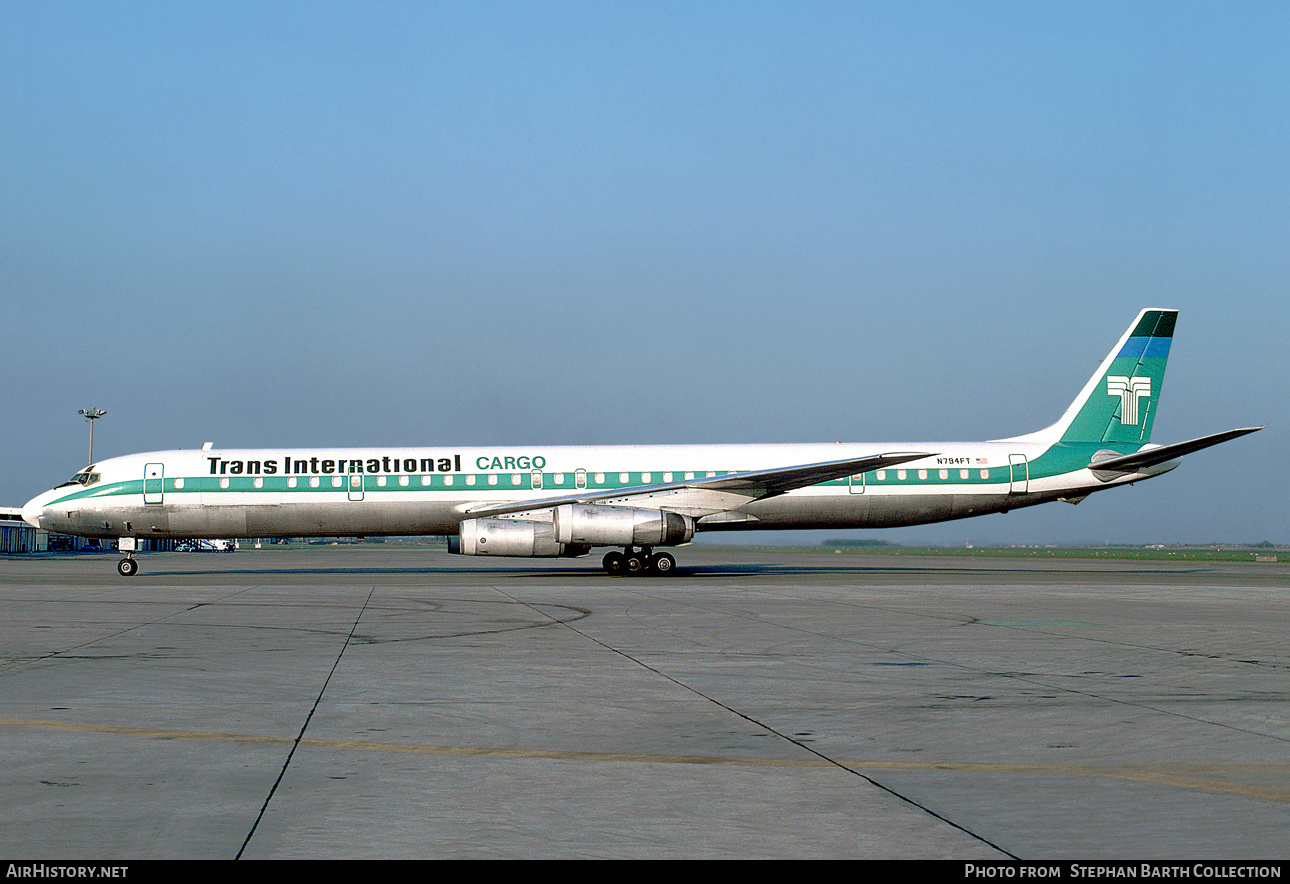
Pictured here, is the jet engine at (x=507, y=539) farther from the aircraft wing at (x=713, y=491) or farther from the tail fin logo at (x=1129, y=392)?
the tail fin logo at (x=1129, y=392)

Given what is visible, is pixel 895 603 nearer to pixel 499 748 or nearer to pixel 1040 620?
pixel 1040 620

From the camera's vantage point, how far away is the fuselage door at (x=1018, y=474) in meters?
31.8

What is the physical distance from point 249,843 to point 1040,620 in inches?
529

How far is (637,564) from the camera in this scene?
100ft

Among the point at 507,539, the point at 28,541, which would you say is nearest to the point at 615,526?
the point at 507,539

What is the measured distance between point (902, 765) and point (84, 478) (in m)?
30.9

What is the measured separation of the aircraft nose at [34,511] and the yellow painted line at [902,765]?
2808 cm

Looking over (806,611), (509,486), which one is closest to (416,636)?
(806,611)

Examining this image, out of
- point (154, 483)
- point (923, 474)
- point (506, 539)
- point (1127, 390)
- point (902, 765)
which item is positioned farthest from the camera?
point (1127, 390)

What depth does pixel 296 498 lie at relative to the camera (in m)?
30.4

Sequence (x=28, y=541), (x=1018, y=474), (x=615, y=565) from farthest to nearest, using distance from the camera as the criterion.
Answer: (x=28, y=541) < (x=1018, y=474) < (x=615, y=565)

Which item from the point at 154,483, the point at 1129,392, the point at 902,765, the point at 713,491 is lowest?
the point at 902,765

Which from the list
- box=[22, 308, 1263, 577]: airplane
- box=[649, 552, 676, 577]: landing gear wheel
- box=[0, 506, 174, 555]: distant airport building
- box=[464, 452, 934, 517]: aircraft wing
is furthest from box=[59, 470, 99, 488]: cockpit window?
box=[0, 506, 174, 555]: distant airport building

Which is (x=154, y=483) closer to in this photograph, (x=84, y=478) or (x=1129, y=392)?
(x=84, y=478)
